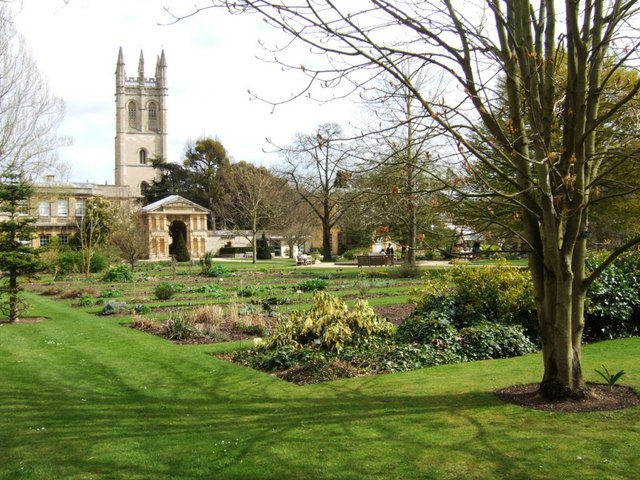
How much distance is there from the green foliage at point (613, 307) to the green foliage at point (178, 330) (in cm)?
732

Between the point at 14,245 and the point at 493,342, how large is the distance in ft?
39.1

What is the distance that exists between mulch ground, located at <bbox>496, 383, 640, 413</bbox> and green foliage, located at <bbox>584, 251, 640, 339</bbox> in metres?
4.14

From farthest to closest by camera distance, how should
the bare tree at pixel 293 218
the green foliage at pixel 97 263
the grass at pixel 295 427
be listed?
the bare tree at pixel 293 218, the green foliage at pixel 97 263, the grass at pixel 295 427

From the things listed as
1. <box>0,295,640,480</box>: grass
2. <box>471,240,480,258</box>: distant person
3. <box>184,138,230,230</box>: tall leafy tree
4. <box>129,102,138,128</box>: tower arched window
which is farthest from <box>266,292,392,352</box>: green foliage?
<box>129,102,138,128</box>: tower arched window

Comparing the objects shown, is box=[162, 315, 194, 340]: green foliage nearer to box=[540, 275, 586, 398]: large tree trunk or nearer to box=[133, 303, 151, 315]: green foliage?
box=[133, 303, 151, 315]: green foliage

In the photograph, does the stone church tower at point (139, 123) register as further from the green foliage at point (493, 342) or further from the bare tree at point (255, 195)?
the green foliage at point (493, 342)


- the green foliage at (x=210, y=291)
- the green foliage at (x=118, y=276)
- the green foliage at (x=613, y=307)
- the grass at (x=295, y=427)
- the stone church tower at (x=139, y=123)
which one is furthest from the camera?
the stone church tower at (x=139, y=123)

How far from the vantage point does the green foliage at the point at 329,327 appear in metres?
9.60

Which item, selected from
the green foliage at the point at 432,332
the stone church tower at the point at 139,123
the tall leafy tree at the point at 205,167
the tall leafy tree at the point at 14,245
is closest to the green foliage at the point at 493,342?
the green foliage at the point at 432,332

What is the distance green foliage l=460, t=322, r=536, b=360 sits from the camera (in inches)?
364

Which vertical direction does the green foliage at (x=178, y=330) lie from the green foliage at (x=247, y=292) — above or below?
below

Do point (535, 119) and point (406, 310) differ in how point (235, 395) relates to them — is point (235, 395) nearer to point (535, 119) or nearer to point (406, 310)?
point (535, 119)

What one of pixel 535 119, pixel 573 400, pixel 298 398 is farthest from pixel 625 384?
pixel 298 398

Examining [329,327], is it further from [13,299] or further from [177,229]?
[177,229]
